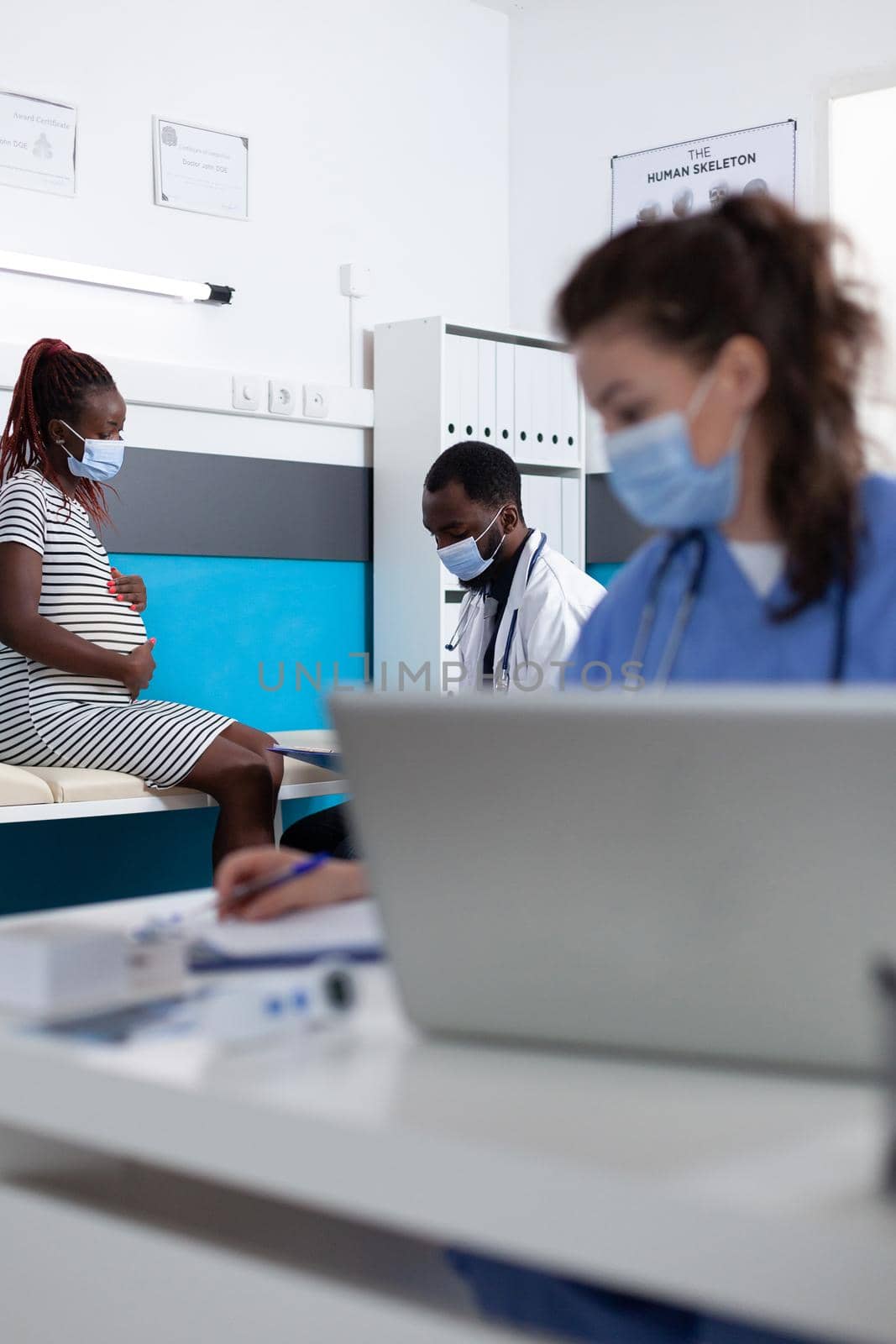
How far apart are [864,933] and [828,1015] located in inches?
1.7

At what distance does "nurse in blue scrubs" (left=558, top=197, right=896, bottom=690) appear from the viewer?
1.18 meters

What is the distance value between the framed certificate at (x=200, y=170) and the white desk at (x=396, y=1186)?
3.45 metres

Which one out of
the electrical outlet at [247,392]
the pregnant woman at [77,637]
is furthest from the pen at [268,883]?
the electrical outlet at [247,392]

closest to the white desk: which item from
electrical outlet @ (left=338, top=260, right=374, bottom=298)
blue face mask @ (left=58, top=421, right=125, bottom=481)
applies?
blue face mask @ (left=58, top=421, right=125, bottom=481)

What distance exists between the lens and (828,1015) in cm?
65

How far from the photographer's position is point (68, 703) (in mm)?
3137

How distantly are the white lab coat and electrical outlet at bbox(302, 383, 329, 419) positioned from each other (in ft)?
3.76

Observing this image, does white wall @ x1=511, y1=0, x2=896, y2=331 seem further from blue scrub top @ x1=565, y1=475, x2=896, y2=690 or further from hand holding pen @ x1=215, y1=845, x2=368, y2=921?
hand holding pen @ x1=215, y1=845, x2=368, y2=921

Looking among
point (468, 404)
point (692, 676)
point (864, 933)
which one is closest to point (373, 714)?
point (864, 933)

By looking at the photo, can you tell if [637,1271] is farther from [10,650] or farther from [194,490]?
[194,490]

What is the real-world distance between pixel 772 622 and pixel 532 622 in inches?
73.8

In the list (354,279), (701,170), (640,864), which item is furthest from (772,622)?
(701,170)

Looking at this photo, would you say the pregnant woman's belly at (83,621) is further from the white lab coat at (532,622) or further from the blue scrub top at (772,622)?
the blue scrub top at (772,622)

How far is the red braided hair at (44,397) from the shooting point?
126 inches
